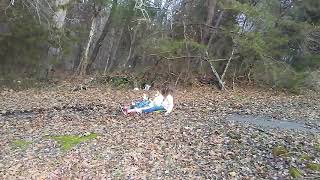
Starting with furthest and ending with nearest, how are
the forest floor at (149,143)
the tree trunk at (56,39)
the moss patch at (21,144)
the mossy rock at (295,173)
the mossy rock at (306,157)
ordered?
the tree trunk at (56,39)
the moss patch at (21,144)
the mossy rock at (306,157)
the forest floor at (149,143)
the mossy rock at (295,173)

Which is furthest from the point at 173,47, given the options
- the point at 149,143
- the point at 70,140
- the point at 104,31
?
Result: the point at 149,143

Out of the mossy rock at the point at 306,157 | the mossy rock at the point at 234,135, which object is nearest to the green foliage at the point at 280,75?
the mossy rock at the point at 234,135

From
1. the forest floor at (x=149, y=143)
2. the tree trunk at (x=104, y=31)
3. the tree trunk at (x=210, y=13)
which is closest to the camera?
the forest floor at (x=149, y=143)

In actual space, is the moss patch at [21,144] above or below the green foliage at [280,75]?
above

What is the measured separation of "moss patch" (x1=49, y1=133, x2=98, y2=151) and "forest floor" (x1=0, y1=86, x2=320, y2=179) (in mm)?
21

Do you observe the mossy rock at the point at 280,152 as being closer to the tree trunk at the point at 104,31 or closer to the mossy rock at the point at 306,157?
the mossy rock at the point at 306,157

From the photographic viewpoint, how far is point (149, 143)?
31.5 feet

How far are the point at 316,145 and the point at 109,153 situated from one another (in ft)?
15.1

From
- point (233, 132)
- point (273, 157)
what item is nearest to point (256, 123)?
point (233, 132)

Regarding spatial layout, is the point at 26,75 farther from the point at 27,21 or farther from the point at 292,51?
the point at 292,51

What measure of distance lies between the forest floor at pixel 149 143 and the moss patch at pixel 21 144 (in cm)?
2

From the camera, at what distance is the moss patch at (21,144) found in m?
9.53

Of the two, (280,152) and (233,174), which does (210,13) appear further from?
(233,174)

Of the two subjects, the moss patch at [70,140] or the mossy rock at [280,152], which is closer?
the mossy rock at [280,152]
